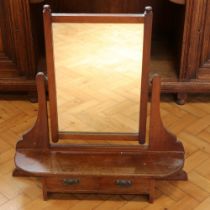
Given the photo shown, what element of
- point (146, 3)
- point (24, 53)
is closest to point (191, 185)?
point (24, 53)

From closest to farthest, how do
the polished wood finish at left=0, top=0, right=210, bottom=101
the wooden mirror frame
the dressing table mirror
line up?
the wooden mirror frame, the dressing table mirror, the polished wood finish at left=0, top=0, right=210, bottom=101

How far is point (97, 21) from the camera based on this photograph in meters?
1.39

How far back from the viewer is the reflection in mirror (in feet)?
5.02

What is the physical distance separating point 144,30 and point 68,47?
307mm

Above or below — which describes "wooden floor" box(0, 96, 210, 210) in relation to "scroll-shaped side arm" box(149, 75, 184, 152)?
below

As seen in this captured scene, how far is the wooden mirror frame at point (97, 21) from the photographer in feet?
4.53

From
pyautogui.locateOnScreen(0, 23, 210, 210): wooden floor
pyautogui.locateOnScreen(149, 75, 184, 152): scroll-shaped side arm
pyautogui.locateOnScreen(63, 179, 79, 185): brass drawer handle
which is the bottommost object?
pyautogui.locateOnScreen(0, 23, 210, 210): wooden floor

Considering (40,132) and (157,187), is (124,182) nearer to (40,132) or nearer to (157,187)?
(157,187)

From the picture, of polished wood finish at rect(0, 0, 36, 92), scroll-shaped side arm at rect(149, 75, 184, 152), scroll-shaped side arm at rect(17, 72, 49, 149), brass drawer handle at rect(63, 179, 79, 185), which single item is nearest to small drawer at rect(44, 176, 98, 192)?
brass drawer handle at rect(63, 179, 79, 185)

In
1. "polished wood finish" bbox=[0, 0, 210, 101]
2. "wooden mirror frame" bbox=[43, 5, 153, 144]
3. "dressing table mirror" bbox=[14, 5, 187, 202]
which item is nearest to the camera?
"wooden mirror frame" bbox=[43, 5, 153, 144]

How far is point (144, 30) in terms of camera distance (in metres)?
1.40

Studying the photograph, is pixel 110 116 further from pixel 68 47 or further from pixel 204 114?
pixel 204 114

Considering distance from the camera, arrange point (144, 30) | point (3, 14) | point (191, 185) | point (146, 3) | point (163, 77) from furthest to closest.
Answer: point (146, 3)
point (163, 77)
point (3, 14)
point (191, 185)
point (144, 30)

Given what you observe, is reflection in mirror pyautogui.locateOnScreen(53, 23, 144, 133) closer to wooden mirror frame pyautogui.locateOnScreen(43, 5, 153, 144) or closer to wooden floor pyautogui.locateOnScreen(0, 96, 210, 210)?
wooden mirror frame pyautogui.locateOnScreen(43, 5, 153, 144)
